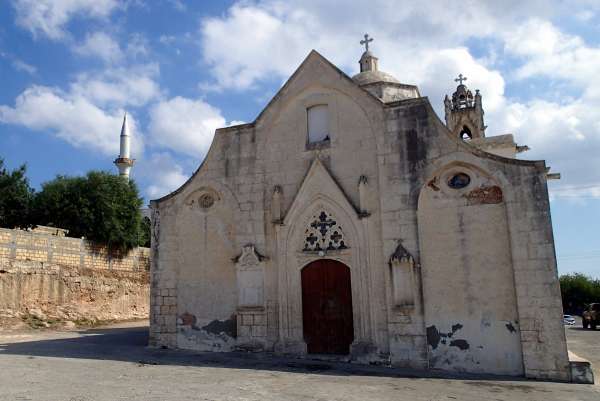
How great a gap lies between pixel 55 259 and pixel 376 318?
1622 cm

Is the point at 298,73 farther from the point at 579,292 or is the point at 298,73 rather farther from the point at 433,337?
the point at 579,292

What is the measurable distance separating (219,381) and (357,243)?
492cm

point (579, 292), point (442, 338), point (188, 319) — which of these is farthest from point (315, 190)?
point (579, 292)

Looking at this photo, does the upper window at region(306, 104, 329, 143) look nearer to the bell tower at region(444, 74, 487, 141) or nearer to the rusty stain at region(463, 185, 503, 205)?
the rusty stain at region(463, 185, 503, 205)

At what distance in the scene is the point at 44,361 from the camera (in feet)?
36.8

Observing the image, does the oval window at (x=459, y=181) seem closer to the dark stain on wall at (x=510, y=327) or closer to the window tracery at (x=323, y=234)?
the window tracery at (x=323, y=234)

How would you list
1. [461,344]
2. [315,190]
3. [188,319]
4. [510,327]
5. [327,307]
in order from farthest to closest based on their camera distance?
[188,319], [315,190], [327,307], [461,344], [510,327]

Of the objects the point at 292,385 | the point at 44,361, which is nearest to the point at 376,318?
the point at 292,385

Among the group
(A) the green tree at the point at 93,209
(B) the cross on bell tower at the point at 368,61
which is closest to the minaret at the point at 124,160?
(A) the green tree at the point at 93,209

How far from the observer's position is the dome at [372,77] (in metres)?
17.2

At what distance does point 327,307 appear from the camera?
1256 cm

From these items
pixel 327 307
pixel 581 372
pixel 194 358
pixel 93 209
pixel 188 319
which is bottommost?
pixel 581 372

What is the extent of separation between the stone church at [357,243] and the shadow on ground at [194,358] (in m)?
0.42

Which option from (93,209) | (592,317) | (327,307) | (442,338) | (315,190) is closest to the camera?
(442,338)
